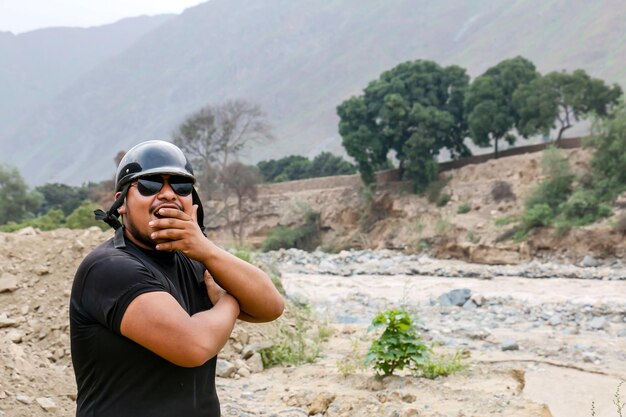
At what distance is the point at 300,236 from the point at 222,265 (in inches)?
1355

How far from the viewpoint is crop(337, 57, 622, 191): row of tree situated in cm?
3147

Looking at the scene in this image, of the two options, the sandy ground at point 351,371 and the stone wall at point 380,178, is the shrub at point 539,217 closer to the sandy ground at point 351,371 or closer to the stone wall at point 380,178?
the stone wall at point 380,178

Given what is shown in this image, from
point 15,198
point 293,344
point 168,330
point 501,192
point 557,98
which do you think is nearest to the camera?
point 168,330

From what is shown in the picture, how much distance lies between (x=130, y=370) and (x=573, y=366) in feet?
24.1

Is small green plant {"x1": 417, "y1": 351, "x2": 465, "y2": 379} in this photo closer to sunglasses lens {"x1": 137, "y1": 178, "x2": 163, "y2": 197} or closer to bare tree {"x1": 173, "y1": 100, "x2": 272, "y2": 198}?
sunglasses lens {"x1": 137, "y1": 178, "x2": 163, "y2": 197}

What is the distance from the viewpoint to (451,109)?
3506cm

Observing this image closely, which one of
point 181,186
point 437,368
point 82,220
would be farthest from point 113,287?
point 82,220

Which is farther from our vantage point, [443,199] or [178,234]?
[443,199]

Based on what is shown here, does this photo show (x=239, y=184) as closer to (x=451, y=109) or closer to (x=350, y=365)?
(x=451, y=109)

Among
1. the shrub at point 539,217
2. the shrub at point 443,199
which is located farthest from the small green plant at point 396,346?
the shrub at point 443,199

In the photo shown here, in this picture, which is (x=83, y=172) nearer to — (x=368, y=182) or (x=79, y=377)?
(x=368, y=182)

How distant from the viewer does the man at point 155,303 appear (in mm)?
1863

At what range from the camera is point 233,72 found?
149000mm

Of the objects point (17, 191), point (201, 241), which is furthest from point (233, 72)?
point (201, 241)
